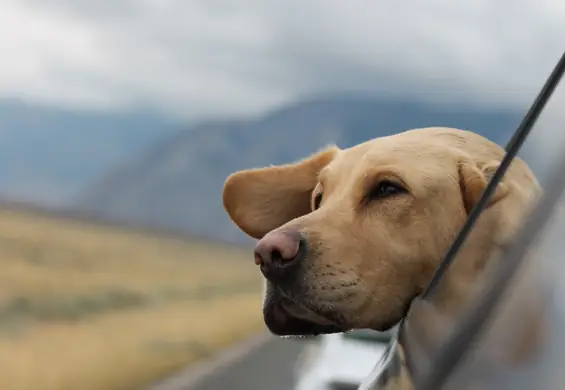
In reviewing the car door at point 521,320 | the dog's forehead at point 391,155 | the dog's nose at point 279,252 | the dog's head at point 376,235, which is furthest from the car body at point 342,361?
the car door at point 521,320

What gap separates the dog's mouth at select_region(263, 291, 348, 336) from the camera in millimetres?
1658

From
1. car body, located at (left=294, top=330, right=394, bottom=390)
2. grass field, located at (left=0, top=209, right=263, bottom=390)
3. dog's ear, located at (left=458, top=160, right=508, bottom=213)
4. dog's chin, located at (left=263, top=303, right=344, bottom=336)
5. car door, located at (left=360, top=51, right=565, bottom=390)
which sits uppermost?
car door, located at (left=360, top=51, right=565, bottom=390)

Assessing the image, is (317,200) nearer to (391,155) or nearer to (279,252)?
(391,155)

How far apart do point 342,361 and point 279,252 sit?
5.21m

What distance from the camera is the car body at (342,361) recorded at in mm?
6393

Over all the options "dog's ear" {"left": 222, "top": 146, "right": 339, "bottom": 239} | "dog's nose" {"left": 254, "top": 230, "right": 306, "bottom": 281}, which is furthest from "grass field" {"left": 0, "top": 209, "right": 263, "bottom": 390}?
"dog's nose" {"left": 254, "top": 230, "right": 306, "bottom": 281}

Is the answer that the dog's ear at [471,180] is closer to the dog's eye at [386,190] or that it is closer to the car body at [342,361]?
the dog's eye at [386,190]

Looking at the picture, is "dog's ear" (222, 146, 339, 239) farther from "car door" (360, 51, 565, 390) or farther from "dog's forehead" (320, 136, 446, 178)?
"car door" (360, 51, 565, 390)

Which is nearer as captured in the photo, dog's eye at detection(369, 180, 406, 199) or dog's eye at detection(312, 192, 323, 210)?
dog's eye at detection(369, 180, 406, 199)

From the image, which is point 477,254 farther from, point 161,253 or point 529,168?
point 161,253

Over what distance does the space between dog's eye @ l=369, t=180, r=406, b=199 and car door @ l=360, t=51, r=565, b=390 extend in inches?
25.9

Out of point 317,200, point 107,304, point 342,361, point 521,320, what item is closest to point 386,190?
point 317,200

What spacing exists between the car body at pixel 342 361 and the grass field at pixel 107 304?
907mm

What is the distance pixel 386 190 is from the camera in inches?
69.0
